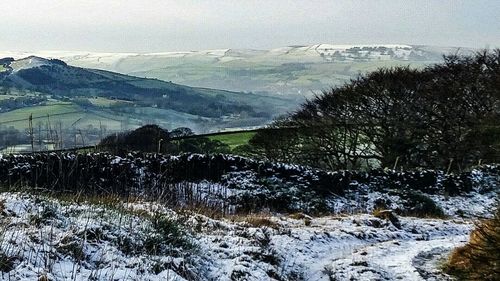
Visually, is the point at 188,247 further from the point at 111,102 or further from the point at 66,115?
the point at 111,102

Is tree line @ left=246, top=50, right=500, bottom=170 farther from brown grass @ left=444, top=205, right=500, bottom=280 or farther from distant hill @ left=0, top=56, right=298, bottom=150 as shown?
brown grass @ left=444, top=205, right=500, bottom=280

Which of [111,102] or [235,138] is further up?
[235,138]

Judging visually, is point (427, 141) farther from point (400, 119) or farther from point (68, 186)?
point (68, 186)

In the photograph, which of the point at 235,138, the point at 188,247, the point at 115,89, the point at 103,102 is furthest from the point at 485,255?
the point at 115,89

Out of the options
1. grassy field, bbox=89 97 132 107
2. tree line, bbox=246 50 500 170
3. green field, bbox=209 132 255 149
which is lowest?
grassy field, bbox=89 97 132 107

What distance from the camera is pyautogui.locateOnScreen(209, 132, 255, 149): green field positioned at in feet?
122

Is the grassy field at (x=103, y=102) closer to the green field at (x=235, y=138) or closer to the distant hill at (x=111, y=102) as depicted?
the distant hill at (x=111, y=102)

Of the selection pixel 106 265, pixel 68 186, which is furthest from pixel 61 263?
pixel 68 186

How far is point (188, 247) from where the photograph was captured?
7.74 metres

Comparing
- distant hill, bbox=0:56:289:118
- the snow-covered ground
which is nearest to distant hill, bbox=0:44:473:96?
distant hill, bbox=0:56:289:118

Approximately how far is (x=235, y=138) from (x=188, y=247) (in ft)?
103

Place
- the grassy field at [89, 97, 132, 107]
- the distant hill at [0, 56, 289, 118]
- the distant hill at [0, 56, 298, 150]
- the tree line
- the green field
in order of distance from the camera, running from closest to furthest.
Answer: the tree line < the green field < the distant hill at [0, 56, 298, 150] < the grassy field at [89, 97, 132, 107] < the distant hill at [0, 56, 289, 118]

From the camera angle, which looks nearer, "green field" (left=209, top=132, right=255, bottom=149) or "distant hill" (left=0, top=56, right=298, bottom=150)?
"green field" (left=209, top=132, right=255, bottom=149)

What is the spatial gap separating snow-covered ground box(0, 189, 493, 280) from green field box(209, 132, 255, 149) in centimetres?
2479
